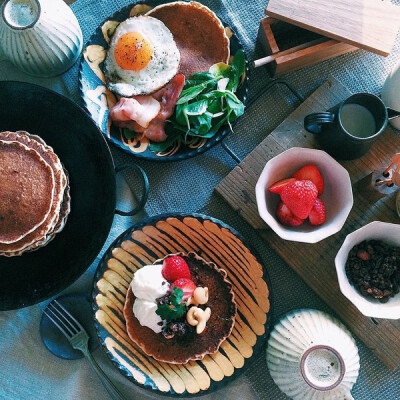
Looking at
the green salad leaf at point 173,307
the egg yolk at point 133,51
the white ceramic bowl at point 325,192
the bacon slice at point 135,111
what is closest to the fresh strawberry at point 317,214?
the white ceramic bowl at point 325,192

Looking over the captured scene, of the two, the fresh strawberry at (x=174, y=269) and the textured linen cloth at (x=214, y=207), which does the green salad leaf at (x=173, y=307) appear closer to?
the fresh strawberry at (x=174, y=269)

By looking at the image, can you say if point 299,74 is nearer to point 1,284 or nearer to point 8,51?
point 8,51

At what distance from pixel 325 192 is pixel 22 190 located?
764mm

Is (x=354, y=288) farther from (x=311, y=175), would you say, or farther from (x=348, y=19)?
(x=348, y=19)

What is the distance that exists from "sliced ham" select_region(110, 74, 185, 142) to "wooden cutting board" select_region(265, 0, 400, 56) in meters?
0.32

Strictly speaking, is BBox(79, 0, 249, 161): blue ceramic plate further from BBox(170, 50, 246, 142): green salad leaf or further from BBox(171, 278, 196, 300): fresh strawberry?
BBox(171, 278, 196, 300): fresh strawberry

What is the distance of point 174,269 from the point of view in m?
1.34

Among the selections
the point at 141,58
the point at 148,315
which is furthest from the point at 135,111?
the point at 148,315

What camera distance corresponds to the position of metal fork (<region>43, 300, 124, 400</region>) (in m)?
1.39

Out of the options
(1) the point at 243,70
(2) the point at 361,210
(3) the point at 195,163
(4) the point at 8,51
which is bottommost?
(2) the point at 361,210

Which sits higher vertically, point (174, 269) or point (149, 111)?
point (149, 111)

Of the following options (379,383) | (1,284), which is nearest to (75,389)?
(1,284)

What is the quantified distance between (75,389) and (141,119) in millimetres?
752

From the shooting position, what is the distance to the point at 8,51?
1345 mm
